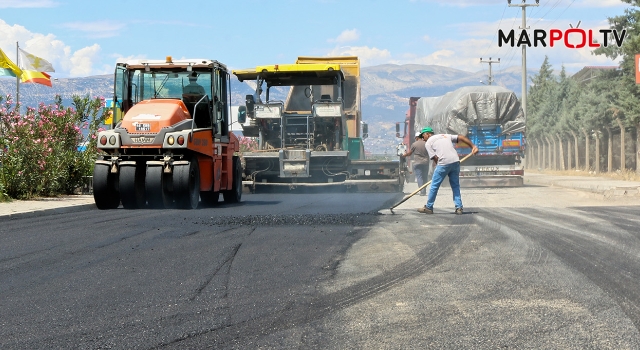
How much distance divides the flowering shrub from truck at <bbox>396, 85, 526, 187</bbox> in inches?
456

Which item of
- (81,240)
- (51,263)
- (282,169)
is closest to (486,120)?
(282,169)

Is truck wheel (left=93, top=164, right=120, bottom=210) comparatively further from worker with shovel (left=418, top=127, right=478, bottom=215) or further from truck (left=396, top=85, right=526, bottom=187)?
truck (left=396, top=85, right=526, bottom=187)

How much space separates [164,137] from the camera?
51.0ft

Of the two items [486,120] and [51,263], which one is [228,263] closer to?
[51,263]

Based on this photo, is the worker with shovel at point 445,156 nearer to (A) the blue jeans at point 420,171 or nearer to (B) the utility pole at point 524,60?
(A) the blue jeans at point 420,171

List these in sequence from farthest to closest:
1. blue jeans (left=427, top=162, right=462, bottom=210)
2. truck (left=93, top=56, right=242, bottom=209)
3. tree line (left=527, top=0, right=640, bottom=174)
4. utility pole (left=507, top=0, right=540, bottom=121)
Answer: utility pole (left=507, top=0, right=540, bottom=121) → tree line (left=527, top=0, right=640, bottom=174) → truck (left=93, top=56, right=242, bottom=209) → blue jeans (left=427, top=162, right=462, bottom=210)

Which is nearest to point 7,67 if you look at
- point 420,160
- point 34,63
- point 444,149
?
point 34,63

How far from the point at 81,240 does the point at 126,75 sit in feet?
23.4

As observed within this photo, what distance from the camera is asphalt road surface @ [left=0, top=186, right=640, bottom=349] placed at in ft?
17.1

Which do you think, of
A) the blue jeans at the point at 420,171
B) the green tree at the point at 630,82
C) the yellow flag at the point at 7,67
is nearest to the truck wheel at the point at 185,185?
the blue jeans at the point at 420,171

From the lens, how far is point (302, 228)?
11602mm

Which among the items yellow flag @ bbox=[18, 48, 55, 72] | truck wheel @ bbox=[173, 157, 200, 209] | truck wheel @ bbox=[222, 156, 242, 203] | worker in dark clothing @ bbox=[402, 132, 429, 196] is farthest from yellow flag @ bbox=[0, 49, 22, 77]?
truck wheel @ bbox=[173, 157, 200, 209]

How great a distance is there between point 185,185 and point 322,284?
350 inches

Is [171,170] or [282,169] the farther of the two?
[282,169]
